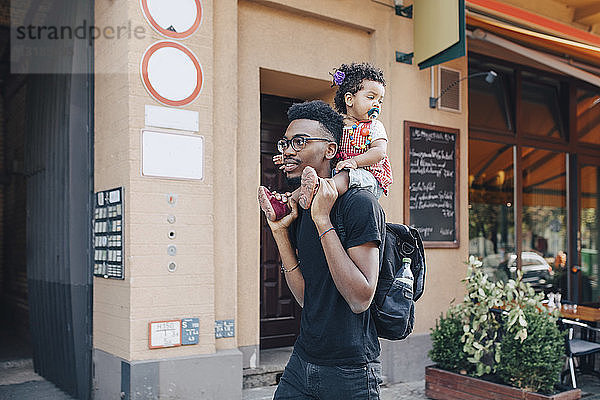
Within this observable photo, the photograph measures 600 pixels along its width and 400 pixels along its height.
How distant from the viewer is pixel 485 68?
760cm

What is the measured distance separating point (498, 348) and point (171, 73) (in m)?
3.52

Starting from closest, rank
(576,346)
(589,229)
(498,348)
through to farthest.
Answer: (498,348), (576,346), (589,229)

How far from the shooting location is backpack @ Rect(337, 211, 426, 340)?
2.17 m

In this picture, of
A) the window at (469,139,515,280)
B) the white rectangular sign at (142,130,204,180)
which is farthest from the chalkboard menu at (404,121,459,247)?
the white rectangular sign at (142,130,204,180)

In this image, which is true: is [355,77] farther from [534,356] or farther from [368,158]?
[534,356]

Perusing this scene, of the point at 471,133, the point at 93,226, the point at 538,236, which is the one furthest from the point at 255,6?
the point at 538,236

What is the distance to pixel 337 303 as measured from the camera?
2.15 metres

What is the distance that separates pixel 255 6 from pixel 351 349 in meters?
4.11

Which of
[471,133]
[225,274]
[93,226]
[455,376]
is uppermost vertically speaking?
[471,133]

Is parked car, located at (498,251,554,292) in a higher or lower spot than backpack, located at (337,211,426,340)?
lower

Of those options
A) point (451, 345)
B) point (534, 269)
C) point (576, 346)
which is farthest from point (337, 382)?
point (534, 269)

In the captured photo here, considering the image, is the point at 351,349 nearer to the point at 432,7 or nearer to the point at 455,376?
the point at 455,376

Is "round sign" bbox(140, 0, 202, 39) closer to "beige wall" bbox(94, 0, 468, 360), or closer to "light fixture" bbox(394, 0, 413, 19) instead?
"beige wall" bbox(94, 0, 468, 360)

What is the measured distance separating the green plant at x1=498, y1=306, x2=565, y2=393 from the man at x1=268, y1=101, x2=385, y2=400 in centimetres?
302
